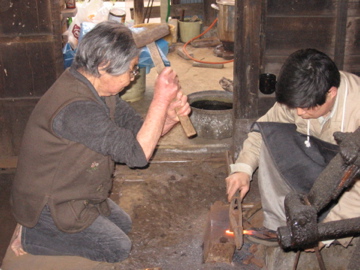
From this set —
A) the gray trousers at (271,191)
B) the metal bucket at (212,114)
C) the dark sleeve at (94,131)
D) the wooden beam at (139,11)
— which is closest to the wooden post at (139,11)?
the wooden beam at (139,11)

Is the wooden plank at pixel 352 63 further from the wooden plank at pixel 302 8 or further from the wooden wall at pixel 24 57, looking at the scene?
the wooden wall at pixel 24 57

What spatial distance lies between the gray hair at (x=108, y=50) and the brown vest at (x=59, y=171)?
159mm

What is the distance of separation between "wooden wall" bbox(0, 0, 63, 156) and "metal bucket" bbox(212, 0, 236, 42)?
3628 mm

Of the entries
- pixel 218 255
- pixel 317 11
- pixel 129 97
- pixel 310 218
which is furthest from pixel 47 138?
pixel 129 97

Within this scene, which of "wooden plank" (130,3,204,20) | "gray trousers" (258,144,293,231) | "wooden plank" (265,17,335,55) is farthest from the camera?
"wooden plank" (130,3,204,20)

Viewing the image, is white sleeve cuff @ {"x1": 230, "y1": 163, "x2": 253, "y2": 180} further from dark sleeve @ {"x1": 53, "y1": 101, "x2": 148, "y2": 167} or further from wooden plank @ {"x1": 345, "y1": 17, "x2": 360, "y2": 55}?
wooden plank @ {"x1": 345, "y1": 17, "x2": 360, "y2": 55}

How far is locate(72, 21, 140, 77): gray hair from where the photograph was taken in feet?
8.34

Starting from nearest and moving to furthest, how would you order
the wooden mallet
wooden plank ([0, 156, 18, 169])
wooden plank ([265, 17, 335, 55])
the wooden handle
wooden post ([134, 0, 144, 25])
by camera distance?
the wooden handle
the wooden mallet
wooden plank ([265, 17, 335, 55])
wooden plank ([0, 156, 18, 169])
wooden post ([134, 0, 144, 25])

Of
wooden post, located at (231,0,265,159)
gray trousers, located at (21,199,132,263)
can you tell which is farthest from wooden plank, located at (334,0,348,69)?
gray trousers, located at (21,199,132,263)

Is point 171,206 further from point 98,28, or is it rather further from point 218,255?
point 98,28

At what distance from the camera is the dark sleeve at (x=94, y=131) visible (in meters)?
2.54

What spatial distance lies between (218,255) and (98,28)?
1.72 metres

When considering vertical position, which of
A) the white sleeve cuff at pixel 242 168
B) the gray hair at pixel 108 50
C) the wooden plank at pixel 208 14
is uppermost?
the gray hair at pixel 108 50

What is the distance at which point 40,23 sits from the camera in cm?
408
